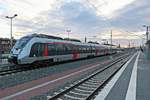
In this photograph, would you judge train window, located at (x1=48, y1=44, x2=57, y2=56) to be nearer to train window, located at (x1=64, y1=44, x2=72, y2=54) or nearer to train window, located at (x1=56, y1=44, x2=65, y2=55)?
train window, located at (x1=56, y1=44, x2=65, y2=55)

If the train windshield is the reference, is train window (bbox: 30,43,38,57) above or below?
below

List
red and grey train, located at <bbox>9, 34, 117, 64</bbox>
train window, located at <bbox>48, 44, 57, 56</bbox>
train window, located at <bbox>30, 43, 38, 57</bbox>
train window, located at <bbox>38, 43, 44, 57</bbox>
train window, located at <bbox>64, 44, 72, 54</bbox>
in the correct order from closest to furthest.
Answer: red and grey train, located at <bbox>9, 34, 117, 64</bbox> → train window, located at <bbox>30, 43, 38, 57</bbox> → train window, located at <bbox>38, 43, 44, 57</bbox> → train window, located at <bbox>48, 44, 57, 56</bbox> → train window, located at <bbox>64, 44, 72, 54</bbox>

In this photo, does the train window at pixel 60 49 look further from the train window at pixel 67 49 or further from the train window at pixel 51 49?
the train window at pixel 67 49

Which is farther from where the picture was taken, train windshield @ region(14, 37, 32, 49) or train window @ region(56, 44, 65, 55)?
train window @ region(56, 44, 65, 55)

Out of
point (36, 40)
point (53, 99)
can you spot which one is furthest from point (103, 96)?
point (36, 40)

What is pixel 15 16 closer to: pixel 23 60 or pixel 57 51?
pixel 57 51

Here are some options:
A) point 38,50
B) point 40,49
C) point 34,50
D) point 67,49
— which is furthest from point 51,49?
point 67,49

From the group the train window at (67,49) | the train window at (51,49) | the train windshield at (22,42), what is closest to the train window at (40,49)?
the train windshield at (22,42)

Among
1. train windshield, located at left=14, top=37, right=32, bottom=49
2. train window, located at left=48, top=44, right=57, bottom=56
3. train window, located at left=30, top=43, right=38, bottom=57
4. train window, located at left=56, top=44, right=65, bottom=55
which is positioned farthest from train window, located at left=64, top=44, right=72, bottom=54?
train windshield, located at left=14, top=37, right=32, bottom=49

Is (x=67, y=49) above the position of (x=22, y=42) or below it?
below

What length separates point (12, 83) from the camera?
54.6ft

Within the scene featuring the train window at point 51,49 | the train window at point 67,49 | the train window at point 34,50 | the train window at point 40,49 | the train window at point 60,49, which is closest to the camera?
the train window at point 34,50

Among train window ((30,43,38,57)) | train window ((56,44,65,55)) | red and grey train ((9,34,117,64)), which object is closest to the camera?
red and grey train ((9,34,117,64))

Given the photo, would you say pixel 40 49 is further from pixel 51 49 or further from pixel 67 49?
pixel 67 49
